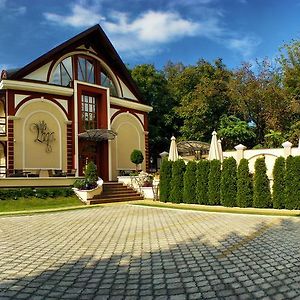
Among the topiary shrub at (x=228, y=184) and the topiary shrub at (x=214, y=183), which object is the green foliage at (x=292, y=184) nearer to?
the topiary shrub at (x=228, y=184)

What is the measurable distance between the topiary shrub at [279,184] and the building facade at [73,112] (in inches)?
396

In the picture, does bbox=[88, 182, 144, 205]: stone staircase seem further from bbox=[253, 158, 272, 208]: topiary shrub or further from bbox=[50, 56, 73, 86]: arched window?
bbox=[253, 158, 272, 208]: topiary shrub

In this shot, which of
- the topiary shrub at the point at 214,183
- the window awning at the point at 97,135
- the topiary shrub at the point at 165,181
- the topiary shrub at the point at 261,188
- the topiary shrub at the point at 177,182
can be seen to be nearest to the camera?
the topiary shrub at the point at 261,188

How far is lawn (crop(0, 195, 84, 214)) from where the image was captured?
588 inches

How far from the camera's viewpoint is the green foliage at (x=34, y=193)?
15.8m

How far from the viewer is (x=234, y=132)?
27219mm

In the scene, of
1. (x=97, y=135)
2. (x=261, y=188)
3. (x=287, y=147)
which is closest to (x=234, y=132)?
(x=287, y=147)

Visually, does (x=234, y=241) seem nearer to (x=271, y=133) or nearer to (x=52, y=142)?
(x=52, y=142)

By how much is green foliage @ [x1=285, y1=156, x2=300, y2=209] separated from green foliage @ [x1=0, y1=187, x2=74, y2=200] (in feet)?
32.5

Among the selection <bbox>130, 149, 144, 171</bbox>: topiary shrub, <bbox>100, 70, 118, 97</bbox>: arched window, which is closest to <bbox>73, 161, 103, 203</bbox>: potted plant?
<bbox>130, 149, 144, 171</bbox>: topiary shrub

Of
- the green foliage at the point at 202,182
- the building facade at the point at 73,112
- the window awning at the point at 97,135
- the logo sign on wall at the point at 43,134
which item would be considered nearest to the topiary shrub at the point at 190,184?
the green foliage at the point at 202,182

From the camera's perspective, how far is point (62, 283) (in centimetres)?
453

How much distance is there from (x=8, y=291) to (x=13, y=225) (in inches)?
239

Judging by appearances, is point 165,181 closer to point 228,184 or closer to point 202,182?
point 202,182
